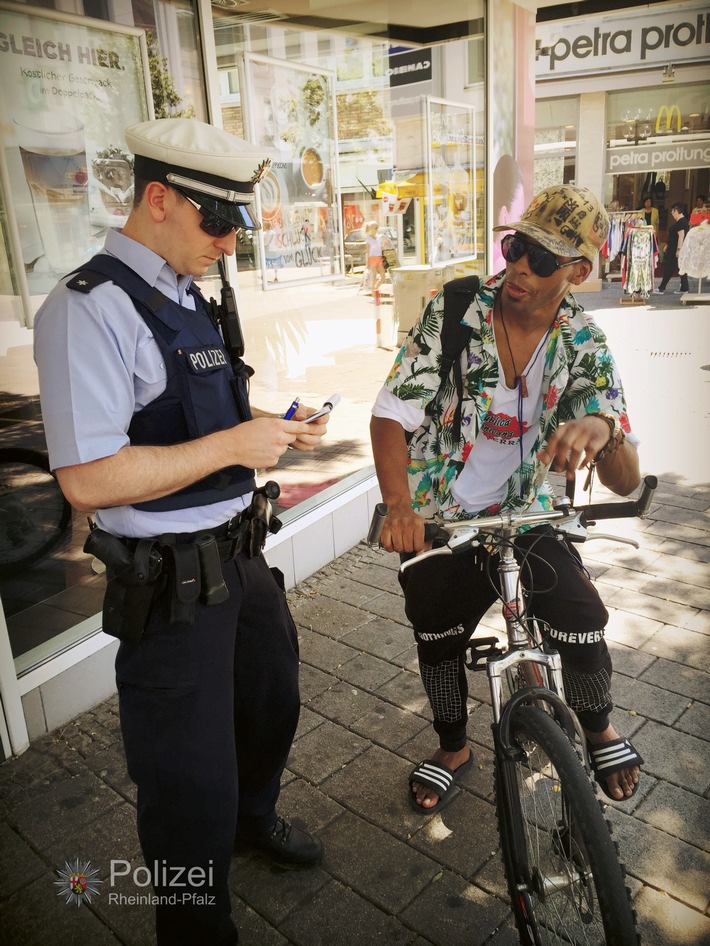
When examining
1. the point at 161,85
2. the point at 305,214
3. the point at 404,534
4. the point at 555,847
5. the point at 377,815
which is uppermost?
the point at 161,85

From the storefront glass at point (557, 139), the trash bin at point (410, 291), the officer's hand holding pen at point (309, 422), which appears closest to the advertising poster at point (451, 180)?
the trash bin at point (410, 291)

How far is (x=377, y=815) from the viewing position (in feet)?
9.37

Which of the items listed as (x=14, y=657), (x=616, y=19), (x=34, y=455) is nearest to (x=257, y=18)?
(x=34, y=455)

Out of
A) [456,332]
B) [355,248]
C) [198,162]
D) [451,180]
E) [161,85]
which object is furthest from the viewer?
[451,180]

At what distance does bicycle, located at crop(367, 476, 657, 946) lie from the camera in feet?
6.34

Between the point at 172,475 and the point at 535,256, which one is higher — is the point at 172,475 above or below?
below

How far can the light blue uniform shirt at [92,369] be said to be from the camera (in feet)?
5.62

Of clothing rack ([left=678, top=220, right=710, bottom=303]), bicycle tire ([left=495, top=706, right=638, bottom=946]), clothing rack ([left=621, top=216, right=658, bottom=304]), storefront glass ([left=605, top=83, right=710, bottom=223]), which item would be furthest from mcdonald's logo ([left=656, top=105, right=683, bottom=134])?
bicycle tire ([left=495, top=706, right=638, bottom=946])

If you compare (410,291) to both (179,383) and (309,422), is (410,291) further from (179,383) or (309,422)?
(179,383)

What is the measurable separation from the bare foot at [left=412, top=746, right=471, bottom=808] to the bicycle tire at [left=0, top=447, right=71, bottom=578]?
6.97ft

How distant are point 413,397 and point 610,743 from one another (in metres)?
1.44

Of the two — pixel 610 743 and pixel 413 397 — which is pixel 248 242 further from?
pixel 610 743

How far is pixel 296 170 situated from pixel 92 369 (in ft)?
12.1

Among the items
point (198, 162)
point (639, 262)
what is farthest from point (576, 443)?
point (639, 262)
